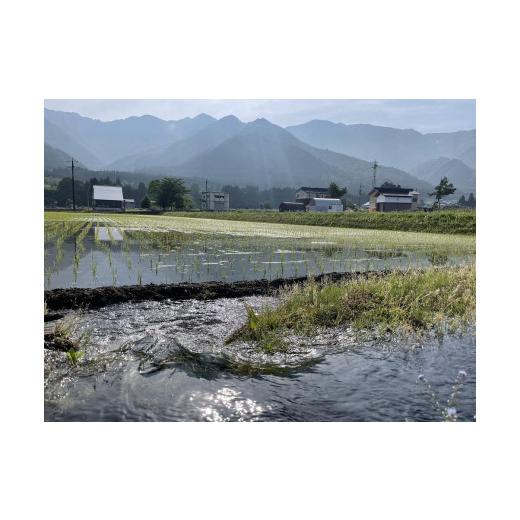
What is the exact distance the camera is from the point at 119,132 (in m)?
6.23

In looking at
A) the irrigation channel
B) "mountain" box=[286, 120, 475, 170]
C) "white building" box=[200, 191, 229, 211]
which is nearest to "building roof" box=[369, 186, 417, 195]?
"mountain" box=[286, 120, 475, 170]

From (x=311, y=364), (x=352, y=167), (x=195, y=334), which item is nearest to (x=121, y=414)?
(x=195, y=334)

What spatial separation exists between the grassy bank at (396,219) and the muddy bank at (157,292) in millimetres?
1688

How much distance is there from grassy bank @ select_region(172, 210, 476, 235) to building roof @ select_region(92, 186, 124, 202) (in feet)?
3.32

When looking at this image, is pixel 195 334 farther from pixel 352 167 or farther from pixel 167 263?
pixel 352 167

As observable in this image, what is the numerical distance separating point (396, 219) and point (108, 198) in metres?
6.79

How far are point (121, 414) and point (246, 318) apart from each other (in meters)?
2.26

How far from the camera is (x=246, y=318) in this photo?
5332 millimetres

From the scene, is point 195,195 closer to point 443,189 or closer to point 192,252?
point 192,252

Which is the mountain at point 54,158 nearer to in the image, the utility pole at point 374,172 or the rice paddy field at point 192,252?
the rice paddy field at point 192,252

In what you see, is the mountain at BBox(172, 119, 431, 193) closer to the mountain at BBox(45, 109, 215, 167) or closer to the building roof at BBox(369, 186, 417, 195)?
the building roof at BBox(369, 186, 417, 195)

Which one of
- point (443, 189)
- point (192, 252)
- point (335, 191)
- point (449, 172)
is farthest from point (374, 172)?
point (192, 252)

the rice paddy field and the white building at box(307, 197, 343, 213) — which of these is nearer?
the rice paddy field

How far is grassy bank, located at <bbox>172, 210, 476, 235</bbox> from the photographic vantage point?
7.37 meters
